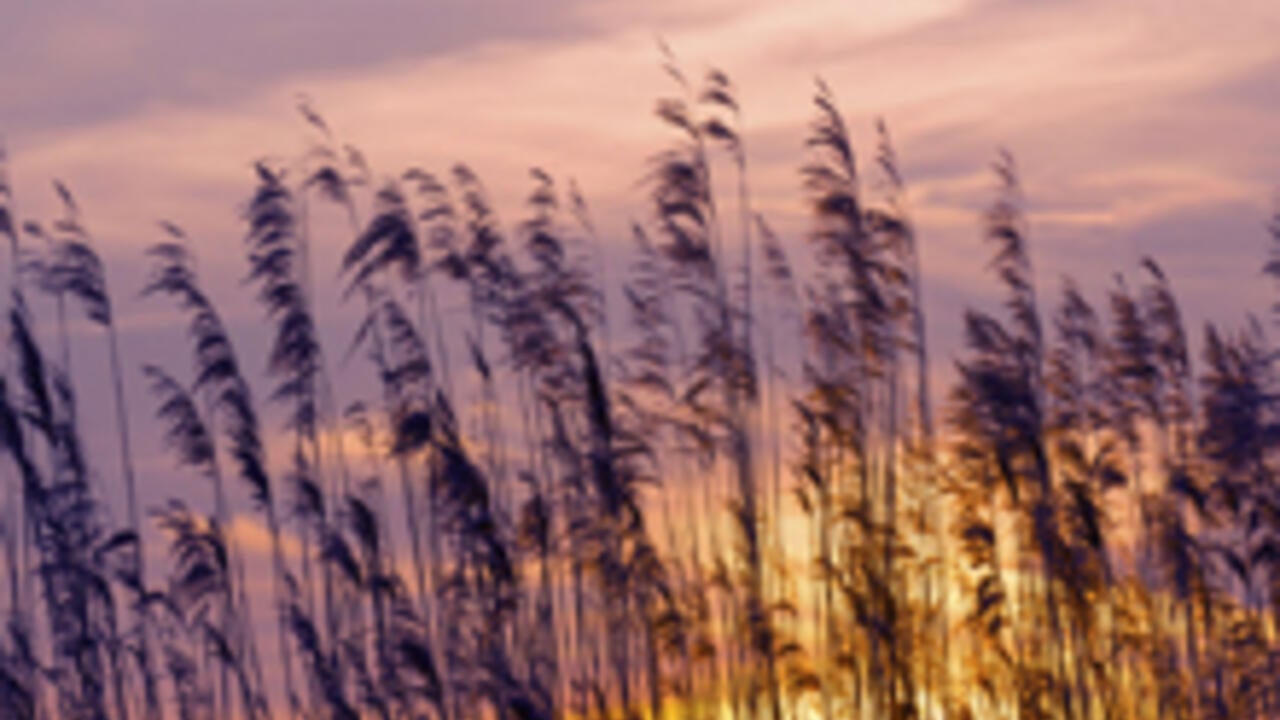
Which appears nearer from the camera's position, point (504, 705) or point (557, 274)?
point (504, 705)

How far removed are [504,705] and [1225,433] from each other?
23.4 feet

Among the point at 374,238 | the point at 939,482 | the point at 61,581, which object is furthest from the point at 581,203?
the point at 61,581

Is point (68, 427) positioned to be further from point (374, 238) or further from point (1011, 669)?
point (1011, 669)

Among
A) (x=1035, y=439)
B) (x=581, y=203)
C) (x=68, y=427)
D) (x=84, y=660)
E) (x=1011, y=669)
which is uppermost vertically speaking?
(x=581, y=203)

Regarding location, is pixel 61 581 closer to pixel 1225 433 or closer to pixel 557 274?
pixel 557 274

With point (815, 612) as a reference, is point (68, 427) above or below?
above

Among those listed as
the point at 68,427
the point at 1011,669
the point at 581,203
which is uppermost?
the point at 581,203

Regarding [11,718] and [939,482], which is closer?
[11,718]

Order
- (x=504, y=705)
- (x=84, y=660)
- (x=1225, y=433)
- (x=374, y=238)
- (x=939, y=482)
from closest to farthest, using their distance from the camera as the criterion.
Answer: (x=504, y=705)
(x=374, y=238)
(x=84, y=660)
(x=939, y=482)
(x=1225, y=433)

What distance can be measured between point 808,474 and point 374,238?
355 cm

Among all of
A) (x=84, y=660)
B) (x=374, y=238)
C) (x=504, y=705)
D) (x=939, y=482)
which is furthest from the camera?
(x=939, y=482)

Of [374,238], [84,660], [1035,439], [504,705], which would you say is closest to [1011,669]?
[1035,439]

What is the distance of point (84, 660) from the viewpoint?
12219 millimetres

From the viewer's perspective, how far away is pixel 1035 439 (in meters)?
12.0
